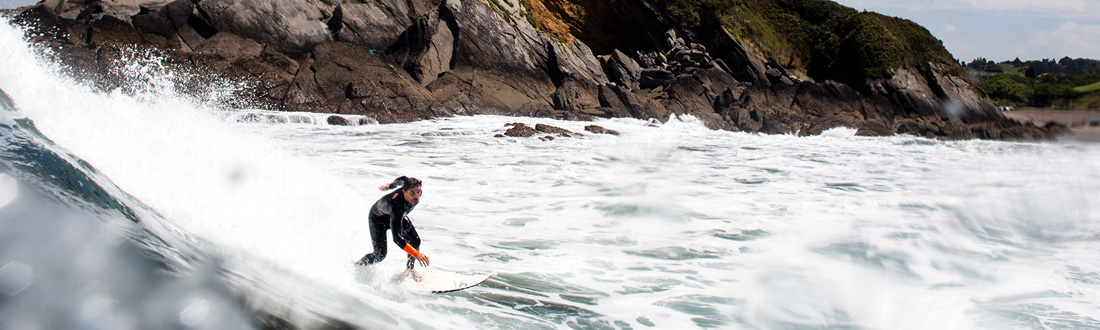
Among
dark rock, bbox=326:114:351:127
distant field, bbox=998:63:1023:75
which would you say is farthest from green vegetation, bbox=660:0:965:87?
distant field, bbox=998:63:1023:75

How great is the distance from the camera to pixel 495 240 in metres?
6.01

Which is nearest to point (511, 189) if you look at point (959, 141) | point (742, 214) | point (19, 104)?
point (742, 214)

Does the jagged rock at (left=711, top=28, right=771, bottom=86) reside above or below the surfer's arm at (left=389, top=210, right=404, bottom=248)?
above

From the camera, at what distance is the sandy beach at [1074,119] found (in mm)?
4555

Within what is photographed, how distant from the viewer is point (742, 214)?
297 inches

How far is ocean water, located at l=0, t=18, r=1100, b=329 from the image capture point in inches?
98.3

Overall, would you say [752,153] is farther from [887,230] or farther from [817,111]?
[817,111]

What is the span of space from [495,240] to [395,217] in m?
1.97

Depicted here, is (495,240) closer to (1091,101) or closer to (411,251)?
(411,251)

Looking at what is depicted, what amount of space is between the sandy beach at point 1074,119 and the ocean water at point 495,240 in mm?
1124

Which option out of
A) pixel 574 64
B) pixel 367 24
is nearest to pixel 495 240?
pixel 367 24

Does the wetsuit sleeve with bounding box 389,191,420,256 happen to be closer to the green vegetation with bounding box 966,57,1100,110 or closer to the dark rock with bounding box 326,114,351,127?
the green vegetation with bounding box 966,57,1100,110

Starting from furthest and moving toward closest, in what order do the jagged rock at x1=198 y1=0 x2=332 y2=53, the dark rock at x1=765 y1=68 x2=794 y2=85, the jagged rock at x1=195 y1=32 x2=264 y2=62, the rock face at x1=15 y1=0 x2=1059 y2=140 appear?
the dark rock at x1=765 y1=68 x2=794 y2=85, the jagged rock at x1=198 y1=0 x2=332 y2=53, the jagged rock at x1=195 y1=32 x2=264 y2=62, the rock face at x1=15 y1=0 x2=1059 y2=140

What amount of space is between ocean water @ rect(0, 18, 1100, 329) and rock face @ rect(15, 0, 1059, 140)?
8.65 m
